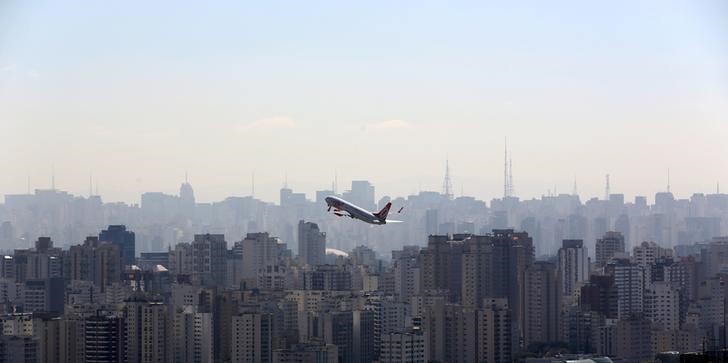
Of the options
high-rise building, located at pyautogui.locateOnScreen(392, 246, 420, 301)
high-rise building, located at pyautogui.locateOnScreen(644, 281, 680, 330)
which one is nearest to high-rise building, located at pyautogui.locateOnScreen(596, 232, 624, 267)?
high-rise building, located at pyautogui.locateOnScreen(392, 246, 420, 301)

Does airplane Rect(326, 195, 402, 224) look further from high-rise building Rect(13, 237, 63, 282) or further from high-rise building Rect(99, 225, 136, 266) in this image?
high-rise building Rect(99, 225, 136, 266)

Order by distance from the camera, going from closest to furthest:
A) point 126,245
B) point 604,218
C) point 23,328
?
point 23,328
point 126,245
point 604,218

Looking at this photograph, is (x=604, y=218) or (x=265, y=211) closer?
(x=265, y=211)

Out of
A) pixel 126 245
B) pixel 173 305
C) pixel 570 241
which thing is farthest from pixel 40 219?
pixel 173 305

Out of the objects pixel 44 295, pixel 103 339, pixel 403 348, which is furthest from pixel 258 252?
pixel 403 348

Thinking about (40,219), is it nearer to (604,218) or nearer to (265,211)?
(265,211)

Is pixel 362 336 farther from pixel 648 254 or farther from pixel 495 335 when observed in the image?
pixel 648 254
